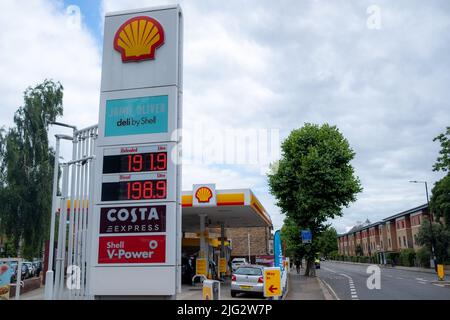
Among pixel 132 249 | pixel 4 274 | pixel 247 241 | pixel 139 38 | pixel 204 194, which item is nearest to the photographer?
pixel 132 249

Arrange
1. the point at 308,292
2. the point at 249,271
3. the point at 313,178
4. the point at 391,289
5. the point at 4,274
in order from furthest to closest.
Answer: the point at 313,178
the point at 391,289
the point at 308,292
the point at 249,271
the point at 4,274

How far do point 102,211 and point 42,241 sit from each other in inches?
964

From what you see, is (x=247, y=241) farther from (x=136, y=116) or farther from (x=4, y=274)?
(x=136, y=116)

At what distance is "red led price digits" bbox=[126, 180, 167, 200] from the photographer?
8219 millimetres

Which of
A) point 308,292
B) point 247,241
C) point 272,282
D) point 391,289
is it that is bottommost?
point 391,289

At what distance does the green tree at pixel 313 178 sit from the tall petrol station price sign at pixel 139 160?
23.9 m

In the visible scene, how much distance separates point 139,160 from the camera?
27.6ft

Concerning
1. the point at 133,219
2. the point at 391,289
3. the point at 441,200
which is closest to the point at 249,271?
the point at 391,289

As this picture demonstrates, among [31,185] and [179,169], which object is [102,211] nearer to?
[179,169]

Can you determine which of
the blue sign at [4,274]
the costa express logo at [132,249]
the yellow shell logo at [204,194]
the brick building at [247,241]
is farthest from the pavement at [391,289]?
the brick building at [247,241]

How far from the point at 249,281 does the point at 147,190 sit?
38.9 ft

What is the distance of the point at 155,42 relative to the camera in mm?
9008

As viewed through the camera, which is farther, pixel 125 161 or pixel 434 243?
pixel 434 243
